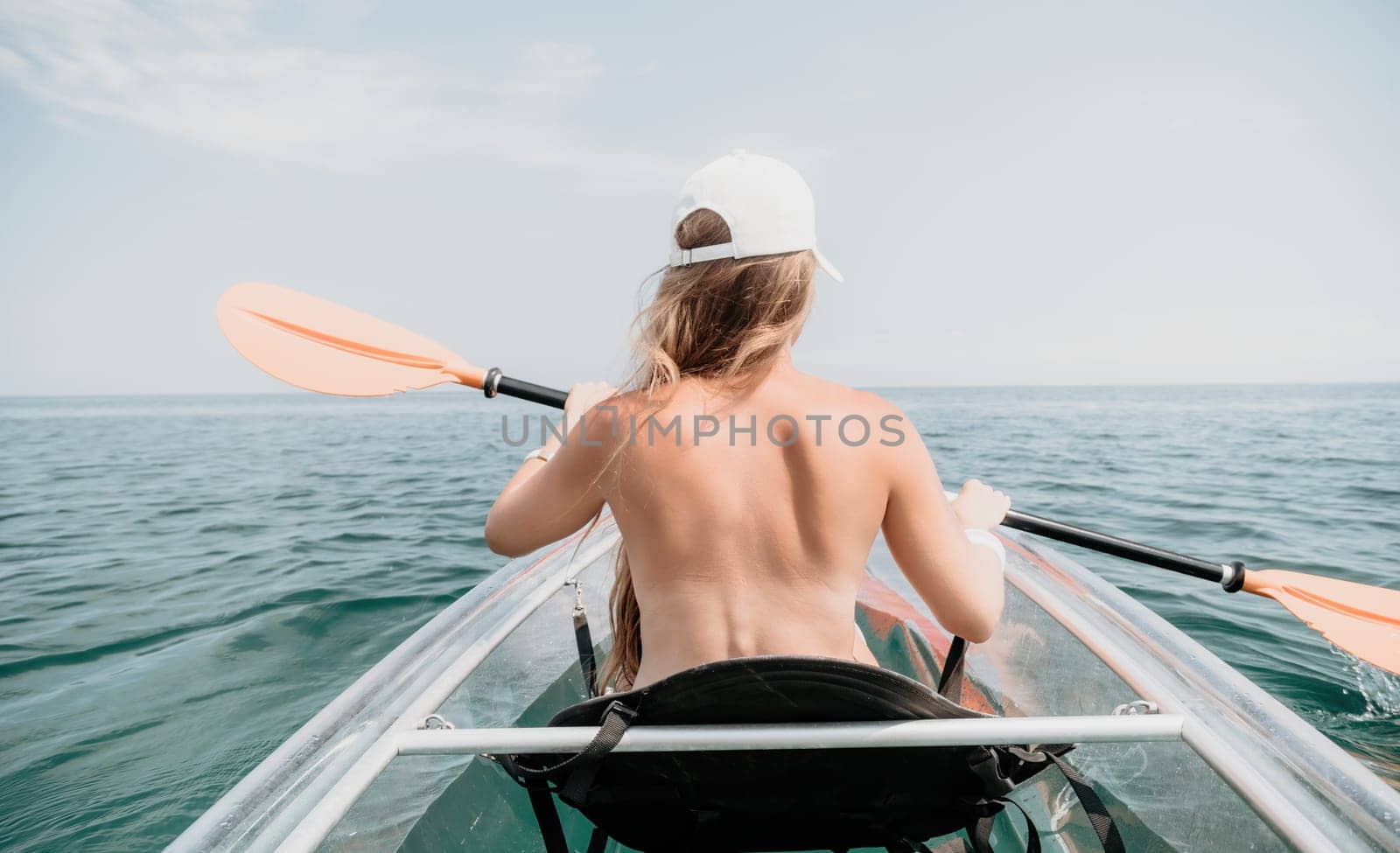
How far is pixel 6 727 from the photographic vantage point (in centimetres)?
311

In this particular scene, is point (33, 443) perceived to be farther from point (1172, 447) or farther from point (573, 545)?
point (1172, 447)

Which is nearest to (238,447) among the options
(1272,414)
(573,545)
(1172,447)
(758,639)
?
(573,545)

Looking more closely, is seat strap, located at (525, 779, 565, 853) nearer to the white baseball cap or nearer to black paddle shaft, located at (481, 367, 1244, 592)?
the white baseball cap

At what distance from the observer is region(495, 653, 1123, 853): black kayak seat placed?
45.8 inches

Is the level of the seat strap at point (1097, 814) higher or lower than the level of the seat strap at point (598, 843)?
A: higher

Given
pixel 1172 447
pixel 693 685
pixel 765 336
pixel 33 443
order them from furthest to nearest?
pixel 33 443 → pixel 1172 447 → pixel 765 336 → pixel 693 685

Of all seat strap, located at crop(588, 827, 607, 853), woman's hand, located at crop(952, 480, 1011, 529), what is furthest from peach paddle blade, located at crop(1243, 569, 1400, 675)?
seat strap, located at crop(588, 827, 607, 853)

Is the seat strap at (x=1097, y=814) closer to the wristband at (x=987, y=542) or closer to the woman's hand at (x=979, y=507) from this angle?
the wristband at (x=987, y=542)

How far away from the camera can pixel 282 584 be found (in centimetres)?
505

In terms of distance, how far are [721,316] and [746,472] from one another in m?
0.31

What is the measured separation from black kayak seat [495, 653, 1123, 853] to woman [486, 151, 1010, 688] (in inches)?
5.9

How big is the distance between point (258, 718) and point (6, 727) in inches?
42.7

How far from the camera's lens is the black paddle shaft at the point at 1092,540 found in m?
2.46

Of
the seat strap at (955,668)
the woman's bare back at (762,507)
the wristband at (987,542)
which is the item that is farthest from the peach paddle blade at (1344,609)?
the woman's bare back at (762,507)
